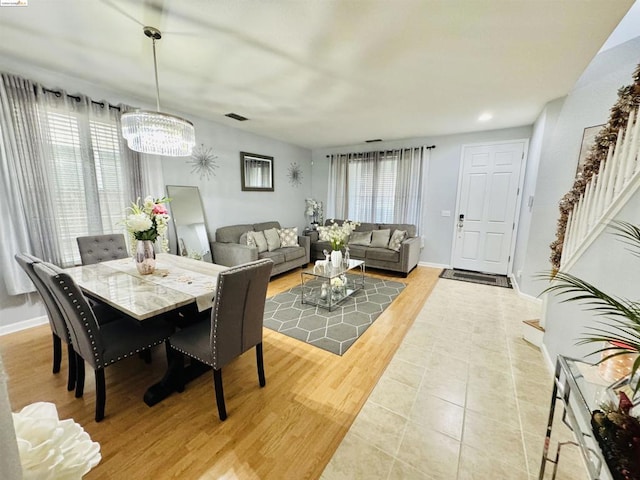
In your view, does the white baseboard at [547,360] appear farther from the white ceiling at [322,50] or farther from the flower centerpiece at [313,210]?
the flower centerpiece at [313,210]

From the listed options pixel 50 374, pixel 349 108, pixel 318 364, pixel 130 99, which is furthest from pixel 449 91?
pixel 50 374

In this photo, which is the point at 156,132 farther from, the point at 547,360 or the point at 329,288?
the point at 547,360

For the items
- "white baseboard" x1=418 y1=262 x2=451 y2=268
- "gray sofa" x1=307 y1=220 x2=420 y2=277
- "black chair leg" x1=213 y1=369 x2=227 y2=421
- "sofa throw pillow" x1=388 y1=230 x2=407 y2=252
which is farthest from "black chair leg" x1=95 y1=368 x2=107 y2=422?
"white baseboard" x1=418 y1=262 x2=451 y2=268

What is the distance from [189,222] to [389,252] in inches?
125

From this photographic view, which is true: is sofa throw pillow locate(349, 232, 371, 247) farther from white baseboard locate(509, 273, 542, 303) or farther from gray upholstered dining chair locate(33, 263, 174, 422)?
gray upholstered dining chair locate(33, 263, 174, 422)

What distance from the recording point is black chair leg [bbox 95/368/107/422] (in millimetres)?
1581

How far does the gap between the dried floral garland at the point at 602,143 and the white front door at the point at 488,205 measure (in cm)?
235

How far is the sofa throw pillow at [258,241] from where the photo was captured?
13.8ft

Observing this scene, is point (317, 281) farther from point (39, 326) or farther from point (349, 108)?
point (39, 326)

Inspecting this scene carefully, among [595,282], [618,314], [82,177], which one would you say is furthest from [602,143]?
[82,177]

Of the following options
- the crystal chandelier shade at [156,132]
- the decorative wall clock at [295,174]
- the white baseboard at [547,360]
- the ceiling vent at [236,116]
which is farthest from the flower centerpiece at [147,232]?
the decorative wall clock at [295,174]

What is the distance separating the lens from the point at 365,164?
545cm

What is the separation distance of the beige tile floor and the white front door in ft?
6.92

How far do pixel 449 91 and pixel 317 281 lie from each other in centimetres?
294
